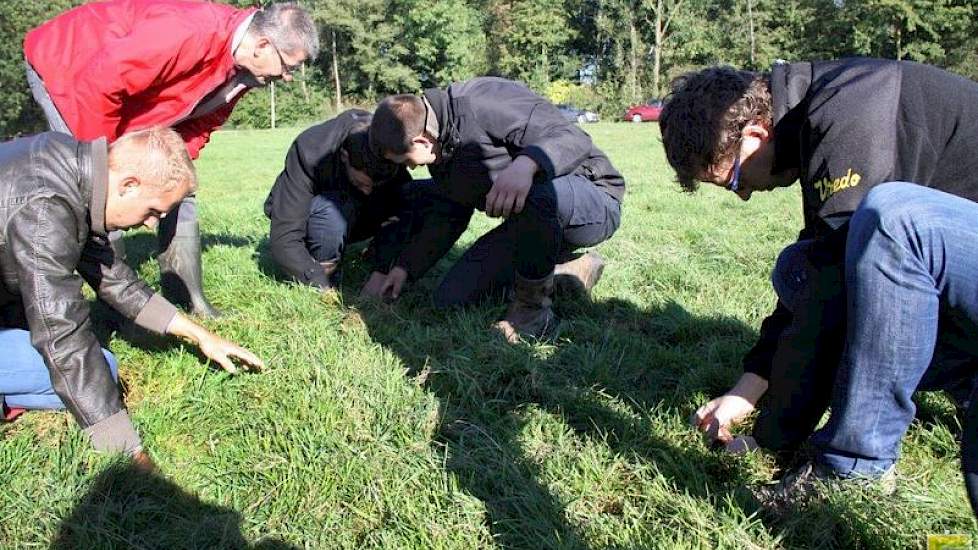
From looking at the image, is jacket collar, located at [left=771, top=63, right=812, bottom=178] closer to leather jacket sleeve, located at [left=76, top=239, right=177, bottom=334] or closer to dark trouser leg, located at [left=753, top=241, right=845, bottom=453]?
dark trouser leg, located at [left=753, top=241, right=845, bottom=453]

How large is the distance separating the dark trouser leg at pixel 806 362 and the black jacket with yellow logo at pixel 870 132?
9 centimetres

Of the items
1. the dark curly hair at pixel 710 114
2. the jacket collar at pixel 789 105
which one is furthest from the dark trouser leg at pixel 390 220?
the jacket collar at pixel 789 105

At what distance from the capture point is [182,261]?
4.11 meters

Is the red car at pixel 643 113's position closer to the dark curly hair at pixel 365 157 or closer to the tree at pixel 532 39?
the tree at pixel 532 39

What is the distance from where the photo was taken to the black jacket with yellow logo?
1.99 m

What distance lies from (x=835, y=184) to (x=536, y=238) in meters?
1.86

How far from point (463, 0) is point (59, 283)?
190 feet

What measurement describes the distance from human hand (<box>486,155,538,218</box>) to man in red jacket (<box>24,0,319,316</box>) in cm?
128

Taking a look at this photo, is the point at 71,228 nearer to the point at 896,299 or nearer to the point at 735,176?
the point at 735,176

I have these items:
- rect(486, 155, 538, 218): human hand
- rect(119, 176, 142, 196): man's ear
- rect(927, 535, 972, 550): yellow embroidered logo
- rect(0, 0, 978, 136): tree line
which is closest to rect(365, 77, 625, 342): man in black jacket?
rect(486, 155, 538, 218): human hand

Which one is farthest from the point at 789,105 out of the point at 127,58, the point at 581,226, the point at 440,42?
the point at 440,42

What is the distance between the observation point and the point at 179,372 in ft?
10.4

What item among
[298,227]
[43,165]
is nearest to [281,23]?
[298,227]

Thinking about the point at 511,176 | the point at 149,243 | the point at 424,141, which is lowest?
the point at 149,243
